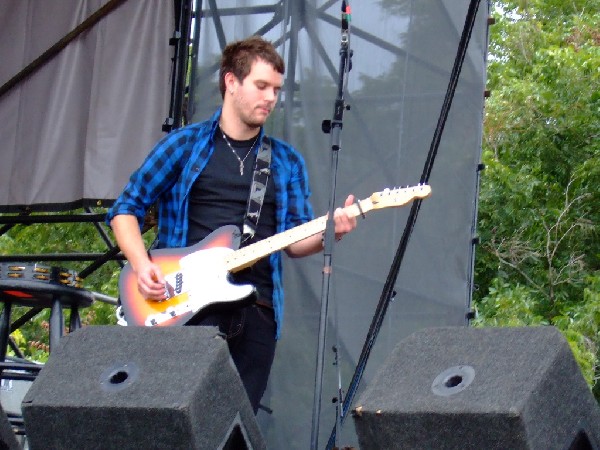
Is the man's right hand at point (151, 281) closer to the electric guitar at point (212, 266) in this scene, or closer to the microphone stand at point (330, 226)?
the electric guitar at point (212, 266)

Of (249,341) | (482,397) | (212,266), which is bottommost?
(482,397)

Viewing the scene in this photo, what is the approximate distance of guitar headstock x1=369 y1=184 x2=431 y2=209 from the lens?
3783mm

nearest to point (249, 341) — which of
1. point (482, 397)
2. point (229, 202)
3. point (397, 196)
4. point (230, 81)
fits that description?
point (229, 202)

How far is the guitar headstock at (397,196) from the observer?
378cm

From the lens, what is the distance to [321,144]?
489 cm

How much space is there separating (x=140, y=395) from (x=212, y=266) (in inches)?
48.7

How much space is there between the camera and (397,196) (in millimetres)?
3812

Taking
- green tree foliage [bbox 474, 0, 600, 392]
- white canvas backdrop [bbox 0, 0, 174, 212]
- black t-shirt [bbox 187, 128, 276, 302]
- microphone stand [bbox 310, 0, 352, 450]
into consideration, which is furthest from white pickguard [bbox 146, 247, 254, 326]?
green tree foliage [bbox 474, 0, 600, 392]

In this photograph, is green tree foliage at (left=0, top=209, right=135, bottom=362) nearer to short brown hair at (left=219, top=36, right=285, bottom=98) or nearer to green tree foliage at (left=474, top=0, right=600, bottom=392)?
green tree foliage at (left=474, top=0, right=600, bottom=392)

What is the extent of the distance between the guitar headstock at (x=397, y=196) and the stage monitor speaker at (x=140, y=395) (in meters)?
1.19

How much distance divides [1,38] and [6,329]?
177 cm

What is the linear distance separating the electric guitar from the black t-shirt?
0.23ft

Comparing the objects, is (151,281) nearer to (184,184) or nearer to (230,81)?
(184,184)

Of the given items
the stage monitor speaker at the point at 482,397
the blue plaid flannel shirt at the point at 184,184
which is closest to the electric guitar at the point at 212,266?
the blue plaid flannel shirt at the point at 184,184
